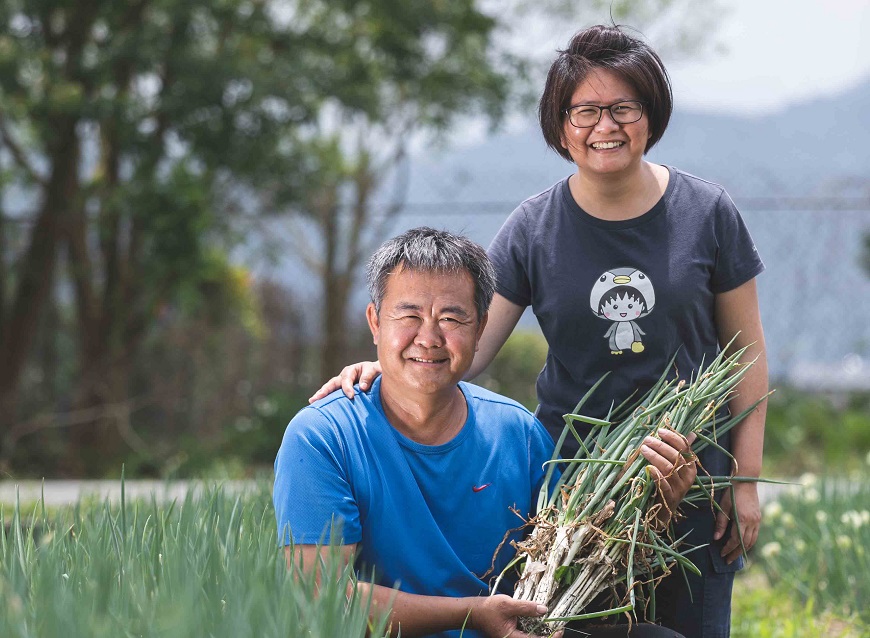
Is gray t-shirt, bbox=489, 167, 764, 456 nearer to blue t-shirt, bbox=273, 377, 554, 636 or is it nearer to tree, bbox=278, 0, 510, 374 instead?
blue t-shirt, bbox=273, 377, 554, 636

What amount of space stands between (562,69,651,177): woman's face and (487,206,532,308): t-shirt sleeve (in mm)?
274

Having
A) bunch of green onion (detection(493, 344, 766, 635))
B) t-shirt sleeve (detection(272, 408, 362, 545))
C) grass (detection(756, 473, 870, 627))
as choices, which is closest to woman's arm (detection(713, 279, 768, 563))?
bunch of green onion (detection(493, 344, 766, 635))

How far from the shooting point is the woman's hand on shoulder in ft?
7.35

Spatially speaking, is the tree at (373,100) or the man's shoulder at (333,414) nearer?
the man's shoulder at (333,414)

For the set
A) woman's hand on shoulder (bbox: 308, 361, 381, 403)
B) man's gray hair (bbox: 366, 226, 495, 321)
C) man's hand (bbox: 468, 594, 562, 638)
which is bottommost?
man's hand (bbox: 468, 594, 562, 638)

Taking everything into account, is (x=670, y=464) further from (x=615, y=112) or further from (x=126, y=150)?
(x=126, y=150)

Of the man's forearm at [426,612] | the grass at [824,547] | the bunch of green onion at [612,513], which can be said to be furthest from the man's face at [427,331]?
the grass at [824,547]

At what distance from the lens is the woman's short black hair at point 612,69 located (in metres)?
2.30

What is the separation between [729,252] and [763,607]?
2.29m

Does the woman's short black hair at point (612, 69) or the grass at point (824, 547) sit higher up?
the woman's short black hair at point (612, 69)

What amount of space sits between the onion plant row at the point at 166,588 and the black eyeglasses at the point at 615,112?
3.60 feet

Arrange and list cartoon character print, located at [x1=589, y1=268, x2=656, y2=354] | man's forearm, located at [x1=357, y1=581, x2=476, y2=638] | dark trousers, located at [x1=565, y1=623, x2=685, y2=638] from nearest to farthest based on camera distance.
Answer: man's forearm, located at [x1=357, y1=581, x2=476, y2=638] < dark trousers, located at [x1=565, y1=623, x2=685, y2=638] < cartoon character print, located at [x1=589, y1=268, x2=656, y2=354]

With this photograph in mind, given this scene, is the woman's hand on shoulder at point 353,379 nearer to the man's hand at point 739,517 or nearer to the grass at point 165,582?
the grass at point 165,582

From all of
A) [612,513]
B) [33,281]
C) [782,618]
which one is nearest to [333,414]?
[612,513]
